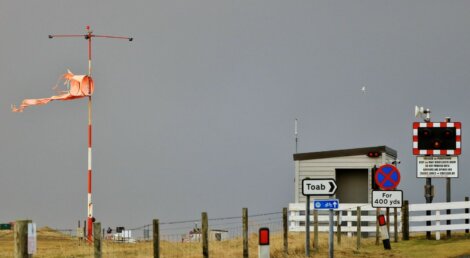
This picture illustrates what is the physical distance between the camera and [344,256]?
95.7 feet

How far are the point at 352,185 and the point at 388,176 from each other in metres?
13.7

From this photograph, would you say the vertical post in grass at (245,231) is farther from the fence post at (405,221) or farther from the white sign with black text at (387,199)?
the fence post at (405,221)

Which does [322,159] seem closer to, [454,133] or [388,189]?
[454,133]

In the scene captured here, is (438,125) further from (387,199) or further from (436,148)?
(387,199)

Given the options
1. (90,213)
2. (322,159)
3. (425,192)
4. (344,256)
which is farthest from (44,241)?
(344,256)

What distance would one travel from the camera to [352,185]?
4459 centimetres

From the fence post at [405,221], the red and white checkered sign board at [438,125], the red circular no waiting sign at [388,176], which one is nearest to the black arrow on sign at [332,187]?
the red circular no waiting sign at [388,176]

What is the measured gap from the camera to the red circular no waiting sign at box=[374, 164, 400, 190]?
30.8m

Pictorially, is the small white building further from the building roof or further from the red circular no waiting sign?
the red circular no waiting sign

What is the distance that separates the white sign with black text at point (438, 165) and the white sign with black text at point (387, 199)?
347 inches

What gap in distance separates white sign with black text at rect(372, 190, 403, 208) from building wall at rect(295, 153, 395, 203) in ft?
36.9

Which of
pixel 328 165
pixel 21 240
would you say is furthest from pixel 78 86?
pixel 21 240

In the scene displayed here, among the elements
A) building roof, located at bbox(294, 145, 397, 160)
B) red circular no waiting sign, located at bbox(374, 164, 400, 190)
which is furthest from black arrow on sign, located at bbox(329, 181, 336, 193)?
building roof, located at bbox(294, 145, 397, 160)

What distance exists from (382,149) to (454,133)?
376 cm
